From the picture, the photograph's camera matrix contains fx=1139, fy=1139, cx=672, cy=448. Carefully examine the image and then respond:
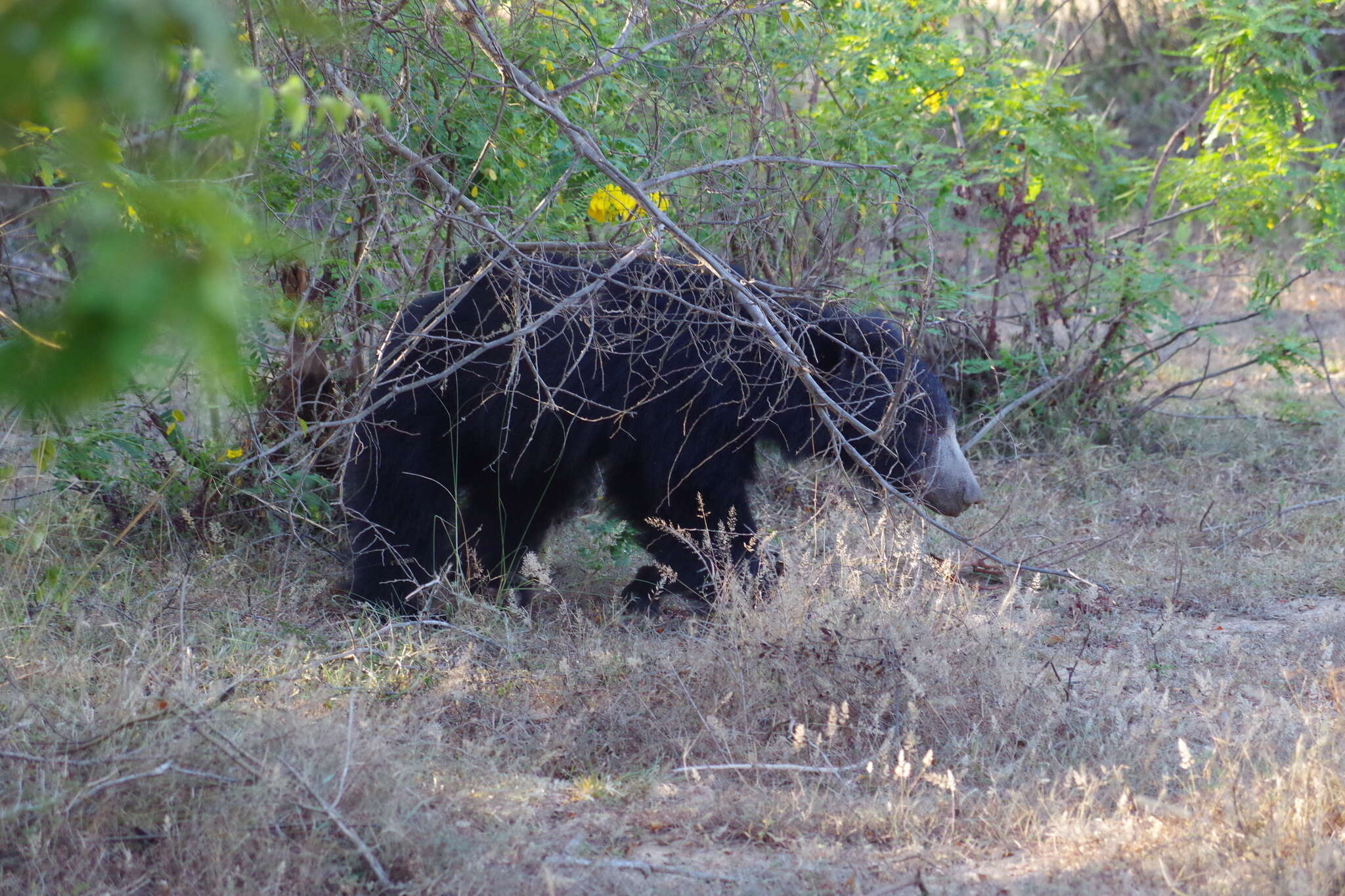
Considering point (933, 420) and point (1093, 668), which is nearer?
point (1093, 668)

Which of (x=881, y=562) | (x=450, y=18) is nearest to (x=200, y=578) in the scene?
(x=450, y=18)

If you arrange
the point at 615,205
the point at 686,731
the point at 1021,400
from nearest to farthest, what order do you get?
the point at 686,731 → the point at 615,205 → the point at 1021,400

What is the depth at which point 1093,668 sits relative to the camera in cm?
378

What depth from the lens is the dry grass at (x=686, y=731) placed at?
235cm

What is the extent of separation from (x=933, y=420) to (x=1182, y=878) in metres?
2.41

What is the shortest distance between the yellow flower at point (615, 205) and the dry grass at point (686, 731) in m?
1.24

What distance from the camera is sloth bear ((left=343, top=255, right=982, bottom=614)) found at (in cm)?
417

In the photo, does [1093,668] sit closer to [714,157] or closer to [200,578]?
[714,157]

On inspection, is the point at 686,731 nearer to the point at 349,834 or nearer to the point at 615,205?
the point at 349,834

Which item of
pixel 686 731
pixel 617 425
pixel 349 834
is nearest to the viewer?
pixel 349 834

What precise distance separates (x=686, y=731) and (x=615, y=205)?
1783 mm

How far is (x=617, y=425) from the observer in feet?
14.3

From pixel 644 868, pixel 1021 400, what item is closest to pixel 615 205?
pixel 644 868

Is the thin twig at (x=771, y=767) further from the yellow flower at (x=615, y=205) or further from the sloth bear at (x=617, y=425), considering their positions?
the yellow flower at (x=615, y=205)
